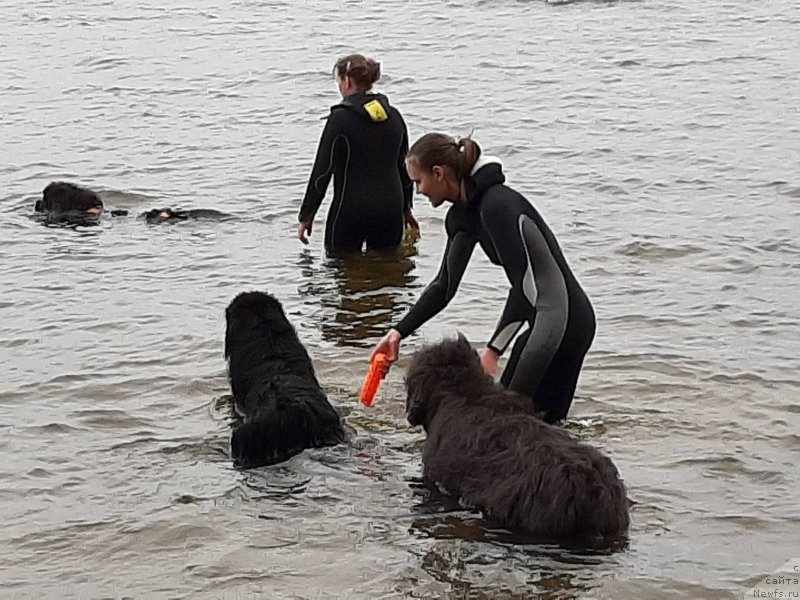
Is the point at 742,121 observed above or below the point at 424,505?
above

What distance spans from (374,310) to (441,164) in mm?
3594

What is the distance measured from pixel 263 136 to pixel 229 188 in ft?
7.77

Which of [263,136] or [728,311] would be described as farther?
[263,136]

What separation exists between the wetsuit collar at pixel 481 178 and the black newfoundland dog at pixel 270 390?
141cm

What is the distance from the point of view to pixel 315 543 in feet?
19.4

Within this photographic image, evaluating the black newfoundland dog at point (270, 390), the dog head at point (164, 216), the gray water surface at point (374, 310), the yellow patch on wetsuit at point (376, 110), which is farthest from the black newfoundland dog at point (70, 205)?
the black newfoundland dog at point (270, 390)

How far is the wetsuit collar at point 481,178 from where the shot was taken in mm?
6328

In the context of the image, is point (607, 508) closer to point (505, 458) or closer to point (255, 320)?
point (505, 458)

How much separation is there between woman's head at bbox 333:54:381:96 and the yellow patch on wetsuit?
0.14m

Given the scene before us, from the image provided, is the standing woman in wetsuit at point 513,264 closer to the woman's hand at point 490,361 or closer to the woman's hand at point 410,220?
the woman's hand at point 490,361

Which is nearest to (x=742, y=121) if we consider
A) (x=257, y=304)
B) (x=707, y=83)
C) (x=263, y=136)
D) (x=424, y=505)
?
(x=707, y=83)

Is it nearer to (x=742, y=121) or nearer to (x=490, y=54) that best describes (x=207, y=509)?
(x=742, y=121)

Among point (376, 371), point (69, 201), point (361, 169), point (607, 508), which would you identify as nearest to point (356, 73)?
point (361, 169)

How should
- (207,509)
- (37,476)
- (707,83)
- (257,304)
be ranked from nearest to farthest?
(207,509), (37,476), (257,304), (707,83)
